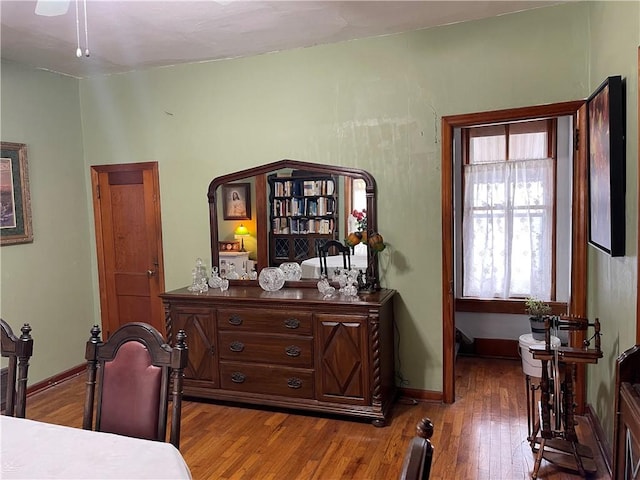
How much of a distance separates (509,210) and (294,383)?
253 centimetres

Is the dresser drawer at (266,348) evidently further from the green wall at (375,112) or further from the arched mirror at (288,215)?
the green wall at (375,112)

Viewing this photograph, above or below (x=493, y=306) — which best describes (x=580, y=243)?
above

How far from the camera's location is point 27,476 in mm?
1408

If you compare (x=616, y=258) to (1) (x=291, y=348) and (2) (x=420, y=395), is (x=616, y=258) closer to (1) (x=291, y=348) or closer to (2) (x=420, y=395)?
(2) (x=420, y=395)

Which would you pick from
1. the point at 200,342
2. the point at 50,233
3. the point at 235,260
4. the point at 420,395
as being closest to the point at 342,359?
the point at 420,395

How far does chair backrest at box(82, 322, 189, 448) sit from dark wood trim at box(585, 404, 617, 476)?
2152mm

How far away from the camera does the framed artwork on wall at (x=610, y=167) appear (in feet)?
7.48

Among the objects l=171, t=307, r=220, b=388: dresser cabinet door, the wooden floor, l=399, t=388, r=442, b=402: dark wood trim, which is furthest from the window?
l=171, t=307, r=220, b=388: dresser cabinet door

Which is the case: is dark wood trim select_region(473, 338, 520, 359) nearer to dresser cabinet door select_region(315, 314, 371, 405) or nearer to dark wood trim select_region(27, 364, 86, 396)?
dresser cabinet door select_region(315, 314, 371, 405)

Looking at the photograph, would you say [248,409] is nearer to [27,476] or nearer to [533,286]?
[27,476]

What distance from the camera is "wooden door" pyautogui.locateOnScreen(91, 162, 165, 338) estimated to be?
169 inches

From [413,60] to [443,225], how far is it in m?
1.20

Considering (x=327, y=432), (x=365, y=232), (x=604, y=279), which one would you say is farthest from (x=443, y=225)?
(x=327, y=432)

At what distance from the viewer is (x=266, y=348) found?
343 centimetres
